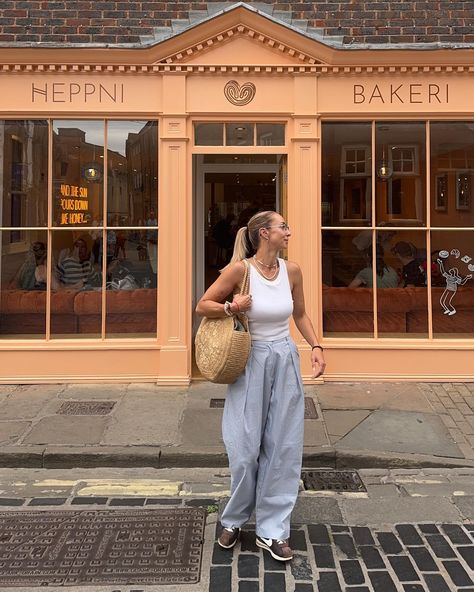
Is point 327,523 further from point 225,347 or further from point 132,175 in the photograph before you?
point 132,175

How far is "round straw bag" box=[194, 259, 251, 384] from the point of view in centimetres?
329

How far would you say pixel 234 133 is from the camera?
284 inches

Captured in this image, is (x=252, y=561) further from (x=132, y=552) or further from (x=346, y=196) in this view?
(x=346, y=196)

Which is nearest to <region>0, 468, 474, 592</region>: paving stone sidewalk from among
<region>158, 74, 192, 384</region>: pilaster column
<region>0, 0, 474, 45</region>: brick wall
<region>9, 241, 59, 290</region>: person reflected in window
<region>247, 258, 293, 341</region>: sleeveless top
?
<region>247, 258, 293, 341</region>: sleeveless top

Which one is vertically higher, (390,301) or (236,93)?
(236,93)

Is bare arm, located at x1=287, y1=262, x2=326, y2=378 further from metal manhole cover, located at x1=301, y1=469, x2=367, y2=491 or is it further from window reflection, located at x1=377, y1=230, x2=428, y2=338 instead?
window reflection, located at x1=377, y1=230, x2=428, y2=338

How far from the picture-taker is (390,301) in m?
7.45

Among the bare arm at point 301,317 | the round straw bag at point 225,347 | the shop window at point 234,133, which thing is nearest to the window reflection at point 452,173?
the shop window at point 234,133

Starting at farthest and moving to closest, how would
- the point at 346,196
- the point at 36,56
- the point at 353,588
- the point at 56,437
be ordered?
the point at 346,196 → the point at 36,56 → the point at 56,437 → the point at 353,588

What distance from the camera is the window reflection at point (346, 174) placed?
287 inches

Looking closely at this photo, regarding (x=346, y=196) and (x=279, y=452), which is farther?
(x=346, y=196)

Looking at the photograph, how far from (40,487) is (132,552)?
1.34 m

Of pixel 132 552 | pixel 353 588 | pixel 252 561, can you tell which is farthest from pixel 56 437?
pixel 353 588

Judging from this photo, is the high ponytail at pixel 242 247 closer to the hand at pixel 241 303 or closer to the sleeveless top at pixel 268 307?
the sleeveless top at pixel 268 307
